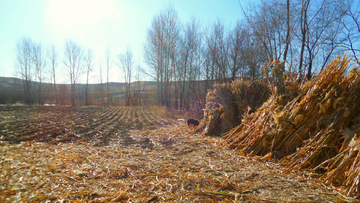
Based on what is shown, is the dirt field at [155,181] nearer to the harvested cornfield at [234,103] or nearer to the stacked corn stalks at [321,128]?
the stacked corn stalks at [321,128]

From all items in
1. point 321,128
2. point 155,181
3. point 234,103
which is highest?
point 234,103

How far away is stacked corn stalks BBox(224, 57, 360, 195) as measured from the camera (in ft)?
6.53

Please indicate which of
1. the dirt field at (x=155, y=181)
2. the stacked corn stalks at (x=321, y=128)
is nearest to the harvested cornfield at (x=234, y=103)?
the stacked corn stalks at (x=321, y=128)

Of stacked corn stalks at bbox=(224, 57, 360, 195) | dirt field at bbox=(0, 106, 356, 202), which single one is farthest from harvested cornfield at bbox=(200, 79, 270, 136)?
dirt field at bbox=(0, 106, 356, 202)

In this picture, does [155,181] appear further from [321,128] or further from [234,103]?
[234,103]

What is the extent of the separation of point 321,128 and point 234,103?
10.0 feet

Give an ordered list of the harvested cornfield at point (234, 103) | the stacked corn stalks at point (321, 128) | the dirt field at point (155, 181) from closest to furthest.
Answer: the dirt field at point (155, 181) → the stacked corn stalks at point (321, 128) → the harvested cornfield at point (234, 103)

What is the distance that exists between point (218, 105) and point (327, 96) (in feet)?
11.3

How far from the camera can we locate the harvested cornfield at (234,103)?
5277 mm

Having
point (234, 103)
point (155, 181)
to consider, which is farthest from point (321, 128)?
point (234, 103)

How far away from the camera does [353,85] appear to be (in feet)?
8.31

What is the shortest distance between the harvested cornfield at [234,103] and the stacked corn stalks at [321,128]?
1.74m

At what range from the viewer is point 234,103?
5625 millimetres

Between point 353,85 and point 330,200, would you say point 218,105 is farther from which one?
point 330,200
